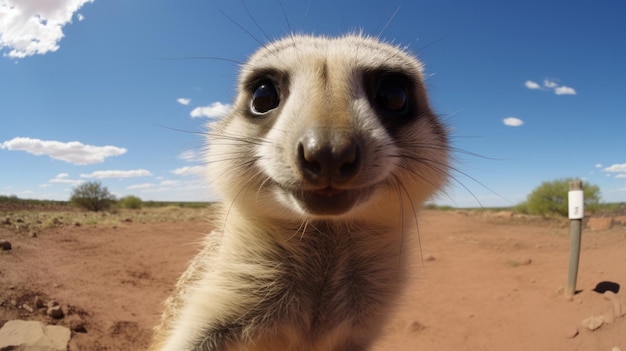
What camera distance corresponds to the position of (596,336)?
4844 mm

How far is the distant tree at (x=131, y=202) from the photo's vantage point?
37156 millimetres

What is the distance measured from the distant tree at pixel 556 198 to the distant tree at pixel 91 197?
96.9ft

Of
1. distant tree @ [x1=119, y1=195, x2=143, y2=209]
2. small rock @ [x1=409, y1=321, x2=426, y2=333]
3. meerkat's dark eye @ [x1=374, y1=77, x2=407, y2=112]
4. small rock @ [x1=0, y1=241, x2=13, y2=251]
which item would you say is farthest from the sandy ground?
distant tree @ [x1=119, y1=195, x2=143, y2=209]

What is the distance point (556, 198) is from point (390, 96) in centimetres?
2378

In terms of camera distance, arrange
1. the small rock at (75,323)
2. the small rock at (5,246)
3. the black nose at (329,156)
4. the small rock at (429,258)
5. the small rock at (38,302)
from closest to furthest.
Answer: the black nose at (329,156) < the small rock at (75,323) < the small rock at (38,302) < the small rock at (5,246) < the small rock at (429,258)

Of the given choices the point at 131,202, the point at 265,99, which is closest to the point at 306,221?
the point at 265,99

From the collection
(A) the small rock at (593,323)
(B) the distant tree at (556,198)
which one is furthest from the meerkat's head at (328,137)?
(B) the distant tree at (556,198)

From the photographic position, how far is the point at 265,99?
2250 mm

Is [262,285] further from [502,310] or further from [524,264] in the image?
[524,264]

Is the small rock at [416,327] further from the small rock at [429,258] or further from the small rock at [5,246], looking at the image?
the small rock at [5,246]

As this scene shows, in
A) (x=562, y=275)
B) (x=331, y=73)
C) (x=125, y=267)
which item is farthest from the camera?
(x=125, y=267)

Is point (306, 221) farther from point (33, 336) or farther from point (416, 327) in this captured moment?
point (416, 327)

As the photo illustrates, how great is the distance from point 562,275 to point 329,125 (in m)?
7.80

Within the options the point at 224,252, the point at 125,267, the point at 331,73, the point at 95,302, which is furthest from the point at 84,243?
the point at 331,73
